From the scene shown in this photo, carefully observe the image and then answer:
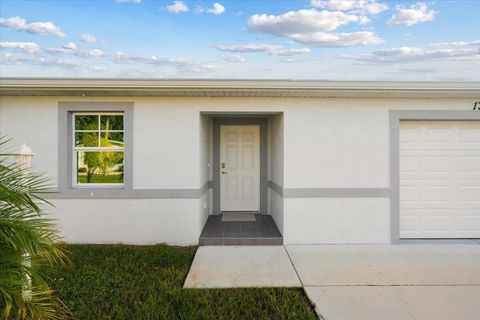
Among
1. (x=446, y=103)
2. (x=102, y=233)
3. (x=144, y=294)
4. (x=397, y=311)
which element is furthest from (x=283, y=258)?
(x=446, y=103)

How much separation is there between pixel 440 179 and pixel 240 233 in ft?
12.8

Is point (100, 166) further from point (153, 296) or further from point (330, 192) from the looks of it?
point (330, 192)

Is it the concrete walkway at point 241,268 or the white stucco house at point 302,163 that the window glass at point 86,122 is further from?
the concrete walkway at point 241,268

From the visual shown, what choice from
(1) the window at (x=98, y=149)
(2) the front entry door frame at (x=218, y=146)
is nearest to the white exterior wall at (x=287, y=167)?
(1) the window at (x=98, y=149)

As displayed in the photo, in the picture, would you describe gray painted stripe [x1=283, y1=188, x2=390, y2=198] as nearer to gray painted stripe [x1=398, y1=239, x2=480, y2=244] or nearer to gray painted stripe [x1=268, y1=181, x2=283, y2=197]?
gray painted stripe [x1=268, y1=181, x2=283, y2=197]

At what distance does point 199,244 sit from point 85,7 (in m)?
7.79

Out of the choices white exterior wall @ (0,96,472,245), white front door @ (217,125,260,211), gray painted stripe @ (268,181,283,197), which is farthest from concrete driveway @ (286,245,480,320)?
white front door @ (217,125,260,211)

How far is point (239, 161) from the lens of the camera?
6.99 m

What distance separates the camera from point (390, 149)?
17.1ft

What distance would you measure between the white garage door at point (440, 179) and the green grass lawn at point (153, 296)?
3.30 metres

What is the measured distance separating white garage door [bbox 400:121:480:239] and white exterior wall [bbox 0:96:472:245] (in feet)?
1.32

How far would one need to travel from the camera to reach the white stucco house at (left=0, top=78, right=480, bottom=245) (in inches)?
204

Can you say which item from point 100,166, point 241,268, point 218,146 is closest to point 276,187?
point 218,146

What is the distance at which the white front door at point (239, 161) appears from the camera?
6.98 metres
